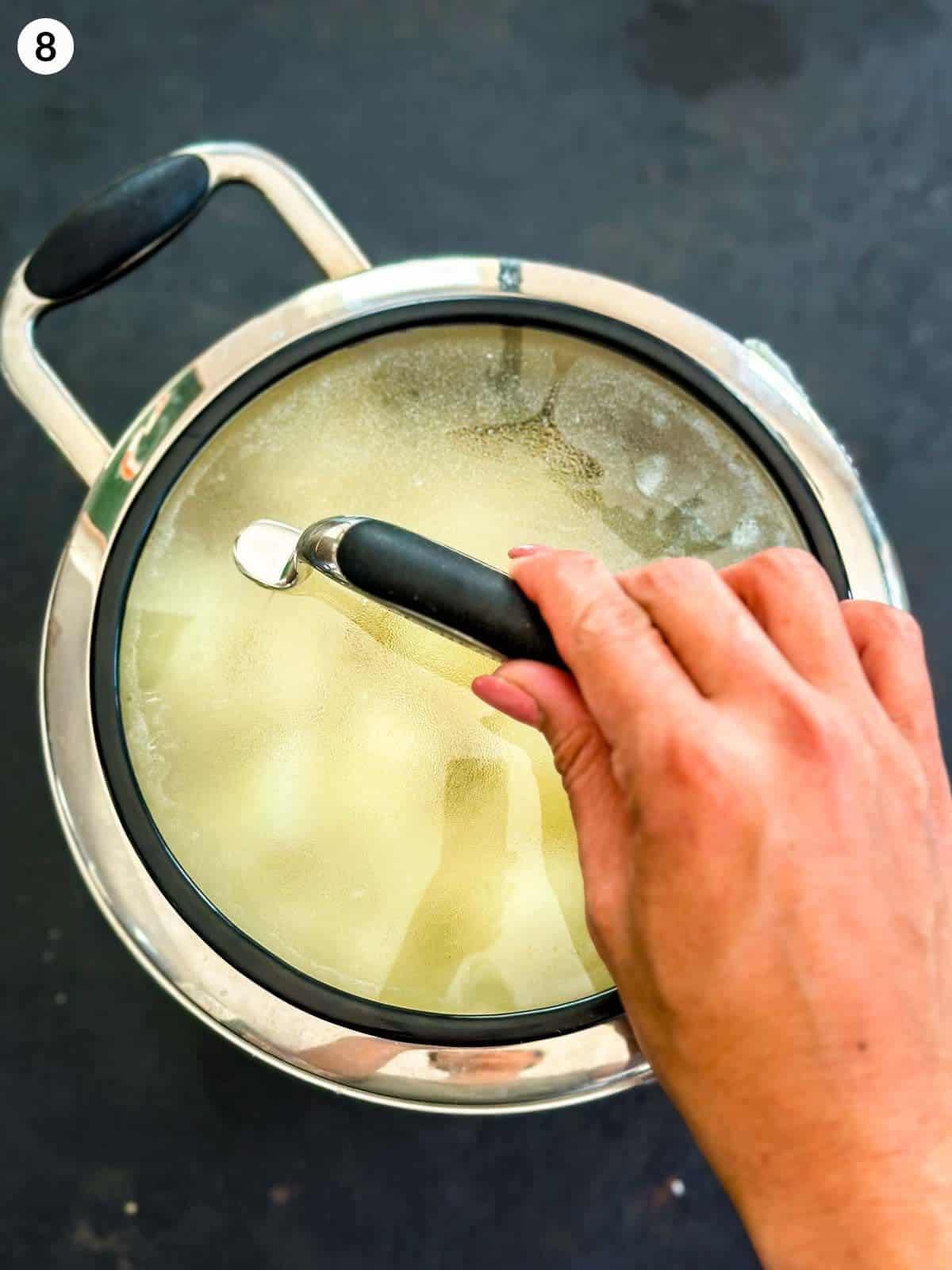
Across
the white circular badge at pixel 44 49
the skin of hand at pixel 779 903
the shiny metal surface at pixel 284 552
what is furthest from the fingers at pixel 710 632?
the white circular badge at pixel 44 49

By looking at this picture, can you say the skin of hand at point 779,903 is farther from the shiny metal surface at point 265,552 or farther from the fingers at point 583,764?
the shiny metal surface at point 265,552

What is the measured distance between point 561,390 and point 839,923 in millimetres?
361

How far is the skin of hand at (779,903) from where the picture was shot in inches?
16.6

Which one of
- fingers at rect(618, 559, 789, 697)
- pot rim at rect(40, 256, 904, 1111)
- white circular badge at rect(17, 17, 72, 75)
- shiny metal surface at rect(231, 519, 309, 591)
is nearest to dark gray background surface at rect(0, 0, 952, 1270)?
white circular badge at rect(17, 17, 72, 75)

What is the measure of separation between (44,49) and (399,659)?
898 millimetres

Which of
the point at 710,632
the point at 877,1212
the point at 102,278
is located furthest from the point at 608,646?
the point at 102,278

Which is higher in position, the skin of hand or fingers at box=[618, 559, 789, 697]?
fingers at box=[618, 559, 789, 697]

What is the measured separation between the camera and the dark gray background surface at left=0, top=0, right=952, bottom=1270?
913mm

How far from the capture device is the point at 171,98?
43.4 inches

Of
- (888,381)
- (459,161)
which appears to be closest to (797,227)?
(888,381)

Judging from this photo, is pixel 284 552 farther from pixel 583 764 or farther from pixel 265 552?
pixel 583 764

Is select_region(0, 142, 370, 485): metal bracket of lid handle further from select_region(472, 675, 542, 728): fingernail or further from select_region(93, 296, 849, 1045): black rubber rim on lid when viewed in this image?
select_region(472, 675, 542, 728): fingernail

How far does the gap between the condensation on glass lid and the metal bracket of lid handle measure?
0.06 m

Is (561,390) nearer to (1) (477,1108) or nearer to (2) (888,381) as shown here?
(1) (477,1108)
